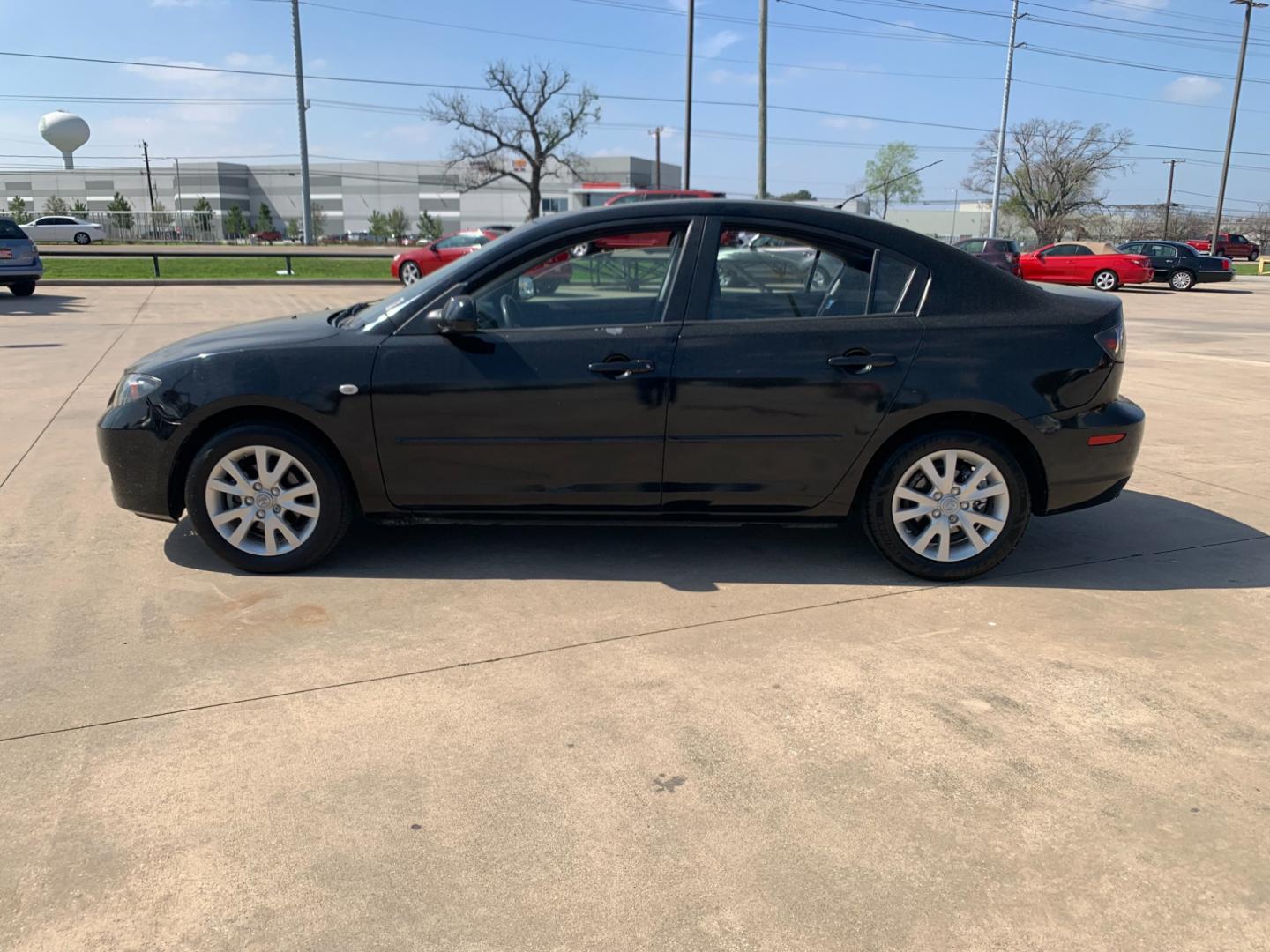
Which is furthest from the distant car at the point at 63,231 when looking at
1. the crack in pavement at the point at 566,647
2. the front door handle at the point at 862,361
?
the front door handle at the point at 862,361

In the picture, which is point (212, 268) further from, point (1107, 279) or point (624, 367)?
point (624, 367)

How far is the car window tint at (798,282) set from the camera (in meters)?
4.44

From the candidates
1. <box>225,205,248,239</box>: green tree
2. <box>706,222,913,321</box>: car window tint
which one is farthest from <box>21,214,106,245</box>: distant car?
<box>706,222,913,321</box>: car window tint

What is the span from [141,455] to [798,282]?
122 inches

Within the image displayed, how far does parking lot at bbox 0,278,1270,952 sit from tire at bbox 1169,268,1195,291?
91.6 ft

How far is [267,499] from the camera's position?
4.49m

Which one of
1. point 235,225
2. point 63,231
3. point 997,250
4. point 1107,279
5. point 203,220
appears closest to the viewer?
point 997,250

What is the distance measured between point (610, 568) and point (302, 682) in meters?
1.63

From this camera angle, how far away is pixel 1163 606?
14.1 feet

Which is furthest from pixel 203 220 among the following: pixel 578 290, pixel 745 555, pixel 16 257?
pixel 745 555

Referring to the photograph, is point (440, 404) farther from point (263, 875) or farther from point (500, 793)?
point (263, 875)

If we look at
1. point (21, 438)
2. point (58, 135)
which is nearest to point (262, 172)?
point (58, 135)

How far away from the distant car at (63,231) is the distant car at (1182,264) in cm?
5021

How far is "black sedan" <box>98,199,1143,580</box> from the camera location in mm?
4359
